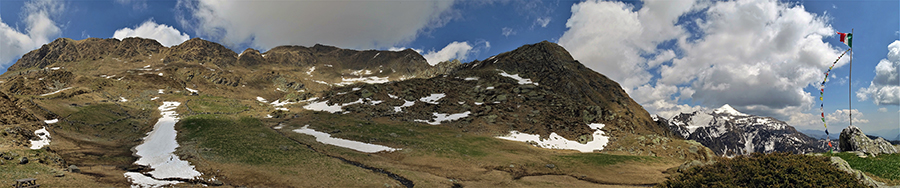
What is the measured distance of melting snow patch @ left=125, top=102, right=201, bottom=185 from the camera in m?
25.9

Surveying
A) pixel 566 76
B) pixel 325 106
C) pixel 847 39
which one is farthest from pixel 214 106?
pixel 847 39

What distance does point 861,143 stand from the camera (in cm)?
2447

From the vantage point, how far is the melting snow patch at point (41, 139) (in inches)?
1177

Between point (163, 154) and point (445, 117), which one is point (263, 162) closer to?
point (163, 154)

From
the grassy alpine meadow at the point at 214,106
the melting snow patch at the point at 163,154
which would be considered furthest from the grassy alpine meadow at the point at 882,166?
the grassy alpine meadow at the point at 214,106

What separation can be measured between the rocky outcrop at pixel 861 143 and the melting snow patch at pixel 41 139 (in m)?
71.4

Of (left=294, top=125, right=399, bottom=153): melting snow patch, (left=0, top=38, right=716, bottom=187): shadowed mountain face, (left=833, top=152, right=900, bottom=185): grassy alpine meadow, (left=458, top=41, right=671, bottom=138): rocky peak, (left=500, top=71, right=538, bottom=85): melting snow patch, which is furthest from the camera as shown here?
(left=500, top=71, right=538, bottom=85): melting snow patch

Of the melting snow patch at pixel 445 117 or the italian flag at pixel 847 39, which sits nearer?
the italian flag at pixel 847 39

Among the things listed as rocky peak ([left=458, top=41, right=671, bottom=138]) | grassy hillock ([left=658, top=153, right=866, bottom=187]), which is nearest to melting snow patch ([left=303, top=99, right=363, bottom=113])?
rocky peak ([left=458, top=41, right=671, bottom=138])

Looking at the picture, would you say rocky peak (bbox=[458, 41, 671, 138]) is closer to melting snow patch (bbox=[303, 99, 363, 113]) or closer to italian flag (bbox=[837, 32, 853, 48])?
melting snow patch (bbox=[303, 99, 363, 113])

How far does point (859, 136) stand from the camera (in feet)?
83.1

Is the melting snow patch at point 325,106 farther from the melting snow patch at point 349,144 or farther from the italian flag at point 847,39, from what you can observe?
the italian flag at point 847,39

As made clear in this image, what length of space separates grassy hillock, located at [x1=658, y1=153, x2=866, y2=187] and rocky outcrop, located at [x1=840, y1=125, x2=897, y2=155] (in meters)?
13.4

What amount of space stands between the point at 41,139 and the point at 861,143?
3006 inches
